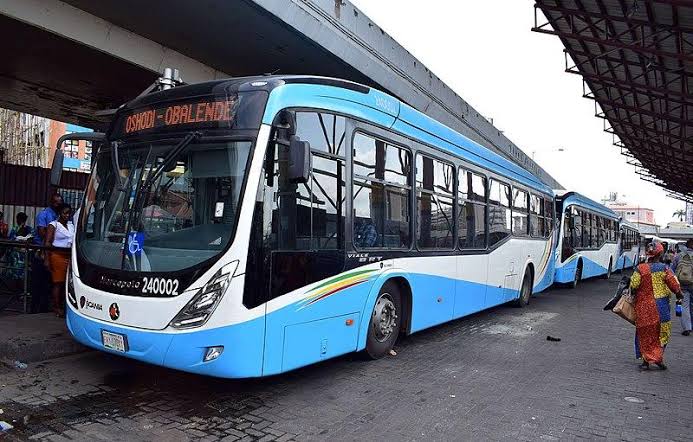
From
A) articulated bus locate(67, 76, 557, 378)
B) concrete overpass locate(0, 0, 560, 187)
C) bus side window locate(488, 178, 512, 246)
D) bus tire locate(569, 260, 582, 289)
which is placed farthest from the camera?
bus tire locate(569, 260, 582, 289)

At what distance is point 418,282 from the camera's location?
23.5ft

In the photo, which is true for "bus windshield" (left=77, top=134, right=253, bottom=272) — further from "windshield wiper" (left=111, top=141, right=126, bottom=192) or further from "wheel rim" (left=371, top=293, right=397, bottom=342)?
"wheel rim" (left=371, top=293, right=397, bottom=342)

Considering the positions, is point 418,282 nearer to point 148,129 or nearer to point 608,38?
point 148,129

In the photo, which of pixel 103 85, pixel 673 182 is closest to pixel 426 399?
pixel 103 85

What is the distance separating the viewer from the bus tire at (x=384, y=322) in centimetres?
641

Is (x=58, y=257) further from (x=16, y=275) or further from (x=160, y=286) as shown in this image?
(x=160, y=286)

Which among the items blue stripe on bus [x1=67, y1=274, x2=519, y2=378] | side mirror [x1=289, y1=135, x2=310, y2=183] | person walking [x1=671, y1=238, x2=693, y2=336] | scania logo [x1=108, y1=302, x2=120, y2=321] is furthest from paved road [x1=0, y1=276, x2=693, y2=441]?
person walking [x1=671, y1=238, x2=693, y2=336]

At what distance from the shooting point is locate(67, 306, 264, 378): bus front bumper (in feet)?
14.5

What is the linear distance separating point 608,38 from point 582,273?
764cm

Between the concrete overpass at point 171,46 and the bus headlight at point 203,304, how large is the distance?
621 centimetres

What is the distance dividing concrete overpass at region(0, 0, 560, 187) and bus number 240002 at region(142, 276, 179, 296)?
6.06 metres

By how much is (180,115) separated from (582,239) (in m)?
16.0

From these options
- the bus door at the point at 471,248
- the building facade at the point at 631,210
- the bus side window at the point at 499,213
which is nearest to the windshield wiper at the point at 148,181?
the bus door at the point at 471,248

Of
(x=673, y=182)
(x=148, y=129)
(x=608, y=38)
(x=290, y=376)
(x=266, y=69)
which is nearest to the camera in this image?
(x=148, y=129)
